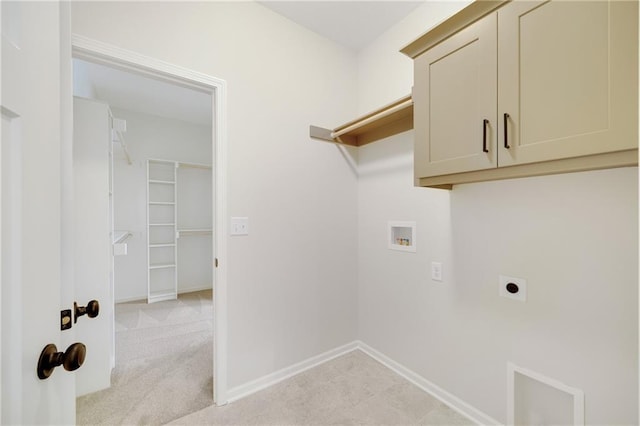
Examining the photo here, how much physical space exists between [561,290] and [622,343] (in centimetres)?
26

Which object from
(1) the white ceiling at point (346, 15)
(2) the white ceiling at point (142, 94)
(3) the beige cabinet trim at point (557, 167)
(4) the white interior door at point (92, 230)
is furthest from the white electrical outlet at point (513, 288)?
(2) the white ceiling at point (142, 94)

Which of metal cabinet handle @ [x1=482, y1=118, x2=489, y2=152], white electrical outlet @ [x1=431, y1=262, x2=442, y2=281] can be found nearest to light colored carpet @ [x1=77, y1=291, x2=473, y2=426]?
white electrical outlet @ [x1=431, y1=262, x2=442, y2=281]

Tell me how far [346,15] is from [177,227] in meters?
3.68

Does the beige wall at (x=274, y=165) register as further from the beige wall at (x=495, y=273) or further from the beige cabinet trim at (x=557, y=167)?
the beige cabinet trim at (x=557, y=167)

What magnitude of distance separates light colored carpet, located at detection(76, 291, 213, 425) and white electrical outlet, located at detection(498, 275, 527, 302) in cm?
192

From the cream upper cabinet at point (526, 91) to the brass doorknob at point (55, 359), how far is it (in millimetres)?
1517

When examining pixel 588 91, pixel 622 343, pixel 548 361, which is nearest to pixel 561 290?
pixel 622 343

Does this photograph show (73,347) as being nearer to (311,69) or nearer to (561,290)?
(561,290)

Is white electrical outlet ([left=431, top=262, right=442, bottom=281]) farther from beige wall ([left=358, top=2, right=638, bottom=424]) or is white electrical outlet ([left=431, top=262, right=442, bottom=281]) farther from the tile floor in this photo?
the tile floor

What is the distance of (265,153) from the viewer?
76.2 inches

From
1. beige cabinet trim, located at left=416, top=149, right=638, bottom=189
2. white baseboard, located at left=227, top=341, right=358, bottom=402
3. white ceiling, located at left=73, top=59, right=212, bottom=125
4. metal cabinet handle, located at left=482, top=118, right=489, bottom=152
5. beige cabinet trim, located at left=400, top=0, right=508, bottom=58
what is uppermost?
white ceiling, located at left=73, top=59, right=212, bottom=125

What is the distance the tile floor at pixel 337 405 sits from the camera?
5.25 ft

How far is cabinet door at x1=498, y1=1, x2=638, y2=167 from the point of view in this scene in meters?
0.89

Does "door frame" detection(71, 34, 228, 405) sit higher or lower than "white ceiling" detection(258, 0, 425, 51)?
lower
